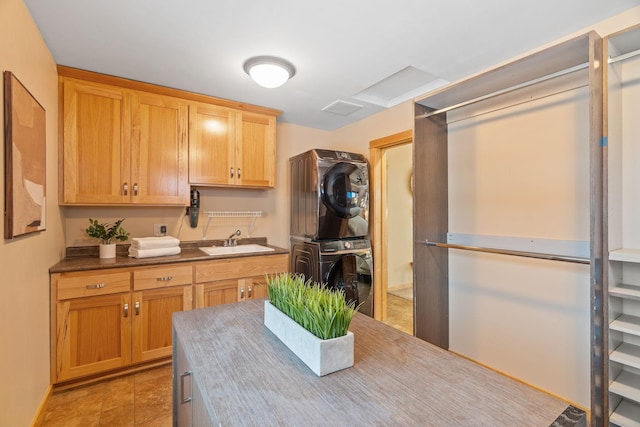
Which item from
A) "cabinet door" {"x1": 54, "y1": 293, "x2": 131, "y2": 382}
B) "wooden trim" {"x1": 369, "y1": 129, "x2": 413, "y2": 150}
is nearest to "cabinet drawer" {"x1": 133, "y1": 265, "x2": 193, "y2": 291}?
"cabinet door" {"x1": 54, "y1": 293, "x2": 131, "y2": 382}

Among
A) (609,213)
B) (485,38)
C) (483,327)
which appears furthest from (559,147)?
(483,327)

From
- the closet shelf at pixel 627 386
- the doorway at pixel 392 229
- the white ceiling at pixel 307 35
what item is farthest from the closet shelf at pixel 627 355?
the white ceiling at pixel 307 35

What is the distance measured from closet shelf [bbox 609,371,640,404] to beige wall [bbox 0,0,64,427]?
280cm

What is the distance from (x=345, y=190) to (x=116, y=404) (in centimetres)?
250

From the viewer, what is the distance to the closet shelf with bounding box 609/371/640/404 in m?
1.39

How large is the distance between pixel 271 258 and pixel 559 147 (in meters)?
2.42

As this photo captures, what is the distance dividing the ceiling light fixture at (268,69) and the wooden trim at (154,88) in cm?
75

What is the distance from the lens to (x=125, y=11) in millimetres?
1675

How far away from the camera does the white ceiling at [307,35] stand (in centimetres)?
165

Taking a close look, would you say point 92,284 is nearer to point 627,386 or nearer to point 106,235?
point 106,235

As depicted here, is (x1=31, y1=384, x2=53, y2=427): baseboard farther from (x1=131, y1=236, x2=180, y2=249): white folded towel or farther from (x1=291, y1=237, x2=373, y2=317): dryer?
(x1=291, y1=237, x2=373, y2=317): dryer

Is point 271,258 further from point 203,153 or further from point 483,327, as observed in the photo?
point 483,327

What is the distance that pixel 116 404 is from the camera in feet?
6.70

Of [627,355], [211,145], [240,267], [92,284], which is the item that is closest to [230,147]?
[211,145]
